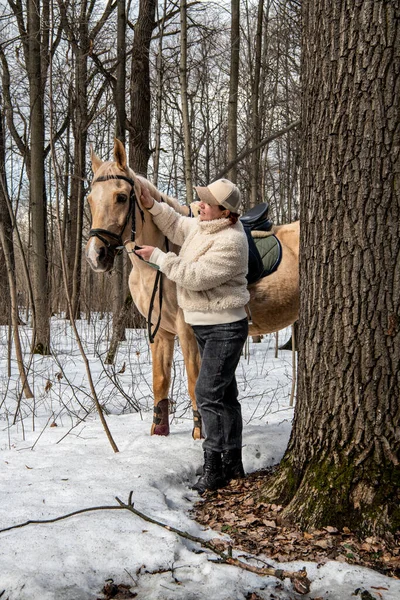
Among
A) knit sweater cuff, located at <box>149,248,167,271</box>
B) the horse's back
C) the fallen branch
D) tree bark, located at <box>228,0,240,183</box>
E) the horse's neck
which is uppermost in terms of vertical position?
tree bark, located at <box>228,0,240,183</box>

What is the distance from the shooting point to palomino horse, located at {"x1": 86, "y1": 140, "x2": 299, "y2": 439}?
4031 mm

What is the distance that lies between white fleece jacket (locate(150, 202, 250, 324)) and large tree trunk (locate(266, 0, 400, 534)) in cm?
66

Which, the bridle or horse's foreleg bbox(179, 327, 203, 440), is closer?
the bridle

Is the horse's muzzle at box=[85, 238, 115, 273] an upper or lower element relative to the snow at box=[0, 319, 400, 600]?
upper

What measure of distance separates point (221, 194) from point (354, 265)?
105cm

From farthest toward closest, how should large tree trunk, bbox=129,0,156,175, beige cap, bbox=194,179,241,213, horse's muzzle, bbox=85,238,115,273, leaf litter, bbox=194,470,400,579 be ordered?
large tree trunk, bbox=129,0,156,175 → horse's muzzle, bbox=85,238,115,273 → beige cap, bbox=194,179,241,213 → leaf litter, bbox=194,470,400,579

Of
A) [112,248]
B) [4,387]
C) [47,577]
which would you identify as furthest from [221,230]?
[4,387]

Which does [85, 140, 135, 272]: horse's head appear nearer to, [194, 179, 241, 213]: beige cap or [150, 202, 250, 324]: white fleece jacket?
[150, 202, 250, 324]: white fleece jacket

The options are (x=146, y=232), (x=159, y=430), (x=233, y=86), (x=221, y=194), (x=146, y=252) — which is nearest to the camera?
(x=221, y=194)

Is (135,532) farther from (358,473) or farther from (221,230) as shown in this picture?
(221,230)

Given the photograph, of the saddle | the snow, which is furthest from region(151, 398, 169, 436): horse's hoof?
the saddle

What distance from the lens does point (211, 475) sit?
3.66 m

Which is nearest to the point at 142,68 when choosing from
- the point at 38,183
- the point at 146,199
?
the point at 38,183

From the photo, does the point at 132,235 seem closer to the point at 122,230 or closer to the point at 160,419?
the point at 122,230
